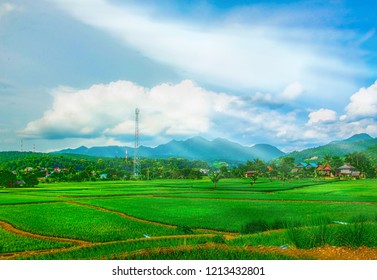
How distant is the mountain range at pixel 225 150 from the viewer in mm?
8344

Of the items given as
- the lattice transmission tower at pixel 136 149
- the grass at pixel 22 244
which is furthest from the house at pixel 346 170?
the grass at pixel 22 244

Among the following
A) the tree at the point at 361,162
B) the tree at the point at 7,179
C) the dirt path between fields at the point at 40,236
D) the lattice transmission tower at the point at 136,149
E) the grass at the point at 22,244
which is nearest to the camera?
the grass at the point at 22,244

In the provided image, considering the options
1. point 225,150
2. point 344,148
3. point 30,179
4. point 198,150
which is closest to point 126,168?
point 198,150

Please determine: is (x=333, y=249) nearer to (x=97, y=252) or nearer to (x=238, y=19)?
(x=97, y=252)

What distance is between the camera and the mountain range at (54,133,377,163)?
8.34 m

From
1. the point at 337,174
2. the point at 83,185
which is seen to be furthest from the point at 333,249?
the point at 83,185

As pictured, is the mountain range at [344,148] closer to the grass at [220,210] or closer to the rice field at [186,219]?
the rice field at [186,219]

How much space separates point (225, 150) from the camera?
862 cm

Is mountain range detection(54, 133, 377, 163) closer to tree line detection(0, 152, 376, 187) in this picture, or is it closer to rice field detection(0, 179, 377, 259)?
tree line detection(0, 152, 376, 187)

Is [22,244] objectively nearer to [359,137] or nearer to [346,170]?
[346,170]

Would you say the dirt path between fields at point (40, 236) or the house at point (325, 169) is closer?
the dirt path between fields at point (40, 236)

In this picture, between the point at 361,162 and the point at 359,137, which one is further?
the point at 361,162

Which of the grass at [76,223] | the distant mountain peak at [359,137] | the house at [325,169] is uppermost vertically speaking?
the distant mountain peak at [359,137]

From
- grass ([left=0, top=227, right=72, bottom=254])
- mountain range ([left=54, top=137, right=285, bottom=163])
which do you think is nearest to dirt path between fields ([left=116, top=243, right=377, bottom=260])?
grass ([left=0, top=227, right=72, bottom=254])
